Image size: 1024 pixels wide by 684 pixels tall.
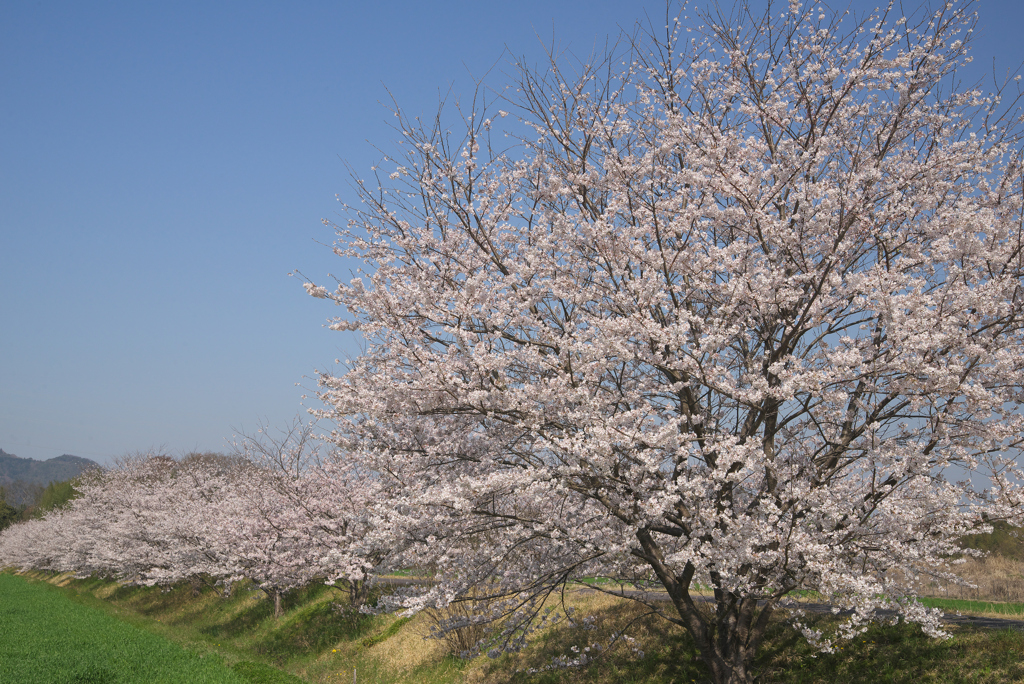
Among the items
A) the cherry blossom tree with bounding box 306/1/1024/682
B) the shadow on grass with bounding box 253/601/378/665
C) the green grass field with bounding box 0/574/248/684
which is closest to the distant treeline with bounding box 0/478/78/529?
the green grass field with bounding box 0/574/248/684

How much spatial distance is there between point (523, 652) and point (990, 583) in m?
10.4

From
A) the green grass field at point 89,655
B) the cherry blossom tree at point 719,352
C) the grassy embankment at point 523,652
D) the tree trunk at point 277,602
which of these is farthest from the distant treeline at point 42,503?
the cherry blossom tree at point 719,352

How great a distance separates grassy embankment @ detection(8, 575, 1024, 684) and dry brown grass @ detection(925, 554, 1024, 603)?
1.63 meters

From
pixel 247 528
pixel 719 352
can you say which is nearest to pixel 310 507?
pixel 247 528

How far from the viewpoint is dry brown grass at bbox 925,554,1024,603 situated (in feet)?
43.5

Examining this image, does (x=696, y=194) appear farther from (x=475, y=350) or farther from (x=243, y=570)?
(x=243, y=570)

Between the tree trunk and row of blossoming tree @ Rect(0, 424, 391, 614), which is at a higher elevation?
row of blossoming tree @ Rect(0, 424, 391, 614)

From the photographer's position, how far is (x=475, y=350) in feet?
26.2

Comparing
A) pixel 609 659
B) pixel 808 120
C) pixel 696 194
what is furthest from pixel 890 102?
pixel 609 659

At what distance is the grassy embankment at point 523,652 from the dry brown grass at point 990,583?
163 cm

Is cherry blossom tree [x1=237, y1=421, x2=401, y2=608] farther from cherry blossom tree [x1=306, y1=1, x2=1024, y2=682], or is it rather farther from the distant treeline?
the distant treeline

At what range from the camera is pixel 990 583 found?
1375 centimetres

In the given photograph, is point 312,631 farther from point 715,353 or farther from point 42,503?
Result: point 42,503

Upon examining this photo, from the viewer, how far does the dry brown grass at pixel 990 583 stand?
13260 millimetres
